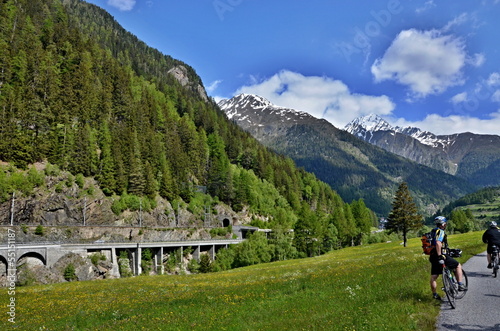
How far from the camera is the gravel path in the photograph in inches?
442

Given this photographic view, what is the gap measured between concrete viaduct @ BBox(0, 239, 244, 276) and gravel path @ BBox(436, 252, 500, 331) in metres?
48.0

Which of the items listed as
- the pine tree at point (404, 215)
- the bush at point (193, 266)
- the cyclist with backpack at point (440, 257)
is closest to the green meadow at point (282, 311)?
the cyclist with backpack at point (440, 257)

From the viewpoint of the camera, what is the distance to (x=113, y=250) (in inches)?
3110

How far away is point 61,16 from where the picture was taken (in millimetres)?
169375

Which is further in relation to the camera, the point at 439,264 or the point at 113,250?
the point at 113,250

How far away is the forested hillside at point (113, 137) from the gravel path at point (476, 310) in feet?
Result: 274

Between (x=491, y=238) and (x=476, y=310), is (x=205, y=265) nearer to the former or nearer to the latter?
(x=491, y=238)

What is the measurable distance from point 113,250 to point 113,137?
53.5 meters

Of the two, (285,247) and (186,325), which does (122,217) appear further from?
(186,325)

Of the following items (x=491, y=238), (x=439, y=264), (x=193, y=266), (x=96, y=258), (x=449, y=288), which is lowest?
(x=193, y=266)

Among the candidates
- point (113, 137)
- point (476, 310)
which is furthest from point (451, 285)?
point (113, 137)

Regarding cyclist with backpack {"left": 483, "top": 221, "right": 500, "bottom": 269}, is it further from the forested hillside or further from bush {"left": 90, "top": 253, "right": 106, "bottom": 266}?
the forested hillside

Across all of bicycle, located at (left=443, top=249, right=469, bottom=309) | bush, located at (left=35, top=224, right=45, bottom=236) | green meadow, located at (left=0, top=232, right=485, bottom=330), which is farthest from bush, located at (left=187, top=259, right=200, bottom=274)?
bicycle, located at (left=443, top=249, right=469, bottom=309)

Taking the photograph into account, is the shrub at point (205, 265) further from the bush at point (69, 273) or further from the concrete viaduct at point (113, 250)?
the bush at point (69, 273)
